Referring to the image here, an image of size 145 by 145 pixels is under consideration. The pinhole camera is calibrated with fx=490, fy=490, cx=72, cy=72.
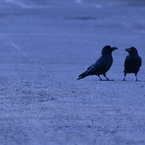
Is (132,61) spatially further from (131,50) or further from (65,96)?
(65,96)

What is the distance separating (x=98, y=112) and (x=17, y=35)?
38.8ft

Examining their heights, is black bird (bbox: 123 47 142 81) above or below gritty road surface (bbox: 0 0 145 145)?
above

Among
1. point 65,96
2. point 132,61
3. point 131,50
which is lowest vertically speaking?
point 65,96

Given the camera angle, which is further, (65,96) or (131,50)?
(131,50)

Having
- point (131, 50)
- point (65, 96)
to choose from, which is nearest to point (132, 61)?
point (131, 50)

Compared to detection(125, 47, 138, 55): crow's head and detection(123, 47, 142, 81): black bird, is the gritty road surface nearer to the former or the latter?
detection(123, 47, 142, 81): black bird

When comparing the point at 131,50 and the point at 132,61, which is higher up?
the point at 131,50

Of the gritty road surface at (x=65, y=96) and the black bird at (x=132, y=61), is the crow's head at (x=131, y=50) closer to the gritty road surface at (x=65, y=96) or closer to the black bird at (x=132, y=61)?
the black bird at (x=132, y=61)

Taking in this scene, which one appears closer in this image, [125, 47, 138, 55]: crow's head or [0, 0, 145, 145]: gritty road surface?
[0, 0, 145, 145]: gritty road surface

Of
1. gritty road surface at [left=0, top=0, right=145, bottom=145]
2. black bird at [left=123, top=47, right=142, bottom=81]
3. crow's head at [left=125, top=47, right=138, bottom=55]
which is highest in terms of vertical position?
crow's head at [left=125, top=47, right=138, bottom=55]

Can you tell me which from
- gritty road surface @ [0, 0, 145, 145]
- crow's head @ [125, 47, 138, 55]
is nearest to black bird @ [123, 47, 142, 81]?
crow's head @ [125, 47, 138, 55]

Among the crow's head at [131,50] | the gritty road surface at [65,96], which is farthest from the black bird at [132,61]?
the gritty road surface at [65,96]

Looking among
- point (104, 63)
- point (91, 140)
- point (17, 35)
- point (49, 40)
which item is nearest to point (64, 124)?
point (91, 140)

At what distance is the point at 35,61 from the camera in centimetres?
1238
